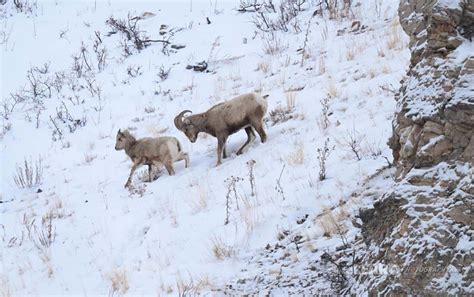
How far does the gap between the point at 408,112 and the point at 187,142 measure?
25.2ft

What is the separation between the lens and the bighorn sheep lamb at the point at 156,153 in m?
10.2

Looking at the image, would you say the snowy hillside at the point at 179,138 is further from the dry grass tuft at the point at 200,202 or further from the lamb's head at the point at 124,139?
the lamb's head at the point at 124,139

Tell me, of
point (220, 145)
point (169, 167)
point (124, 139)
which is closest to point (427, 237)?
point (220, 145)

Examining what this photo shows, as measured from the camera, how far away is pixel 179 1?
2019 cm

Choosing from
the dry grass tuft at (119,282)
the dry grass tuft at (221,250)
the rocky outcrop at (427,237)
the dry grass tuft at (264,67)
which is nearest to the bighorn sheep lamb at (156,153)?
the dry grass tuft at (119,282)

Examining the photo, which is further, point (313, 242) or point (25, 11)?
point (25, 11)

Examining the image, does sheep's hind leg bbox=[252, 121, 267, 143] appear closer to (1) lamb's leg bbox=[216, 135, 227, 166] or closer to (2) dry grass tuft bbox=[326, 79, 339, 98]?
(1) lamb's leg bbox=[216, 135, 227, 166]

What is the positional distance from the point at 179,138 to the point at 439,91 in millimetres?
8199

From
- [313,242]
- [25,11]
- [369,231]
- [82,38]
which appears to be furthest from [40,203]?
[25,11]

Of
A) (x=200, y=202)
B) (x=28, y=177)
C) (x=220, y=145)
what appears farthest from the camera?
(x=28, y=177)

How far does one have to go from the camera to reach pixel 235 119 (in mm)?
9984

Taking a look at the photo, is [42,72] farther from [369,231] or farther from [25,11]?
[369,231]

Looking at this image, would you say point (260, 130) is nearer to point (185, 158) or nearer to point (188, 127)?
point (185, 158)

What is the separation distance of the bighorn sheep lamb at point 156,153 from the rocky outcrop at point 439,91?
6.39 meters
